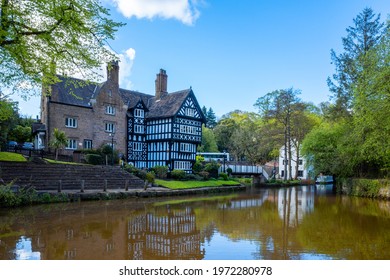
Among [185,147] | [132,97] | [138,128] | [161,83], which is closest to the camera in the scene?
[185,147]

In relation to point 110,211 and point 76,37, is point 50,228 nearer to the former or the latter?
point 110,211

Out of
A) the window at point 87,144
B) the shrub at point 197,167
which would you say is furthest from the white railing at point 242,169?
the window at point 87,144

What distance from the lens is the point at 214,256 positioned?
7.47 m

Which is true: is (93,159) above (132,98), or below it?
below

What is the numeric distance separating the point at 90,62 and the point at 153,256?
1154cm

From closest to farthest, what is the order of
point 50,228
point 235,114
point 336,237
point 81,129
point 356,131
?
point 336,237 → point 50,228 → point 356,131 → point 81,129 → point 235,114

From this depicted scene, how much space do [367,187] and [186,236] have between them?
21.5 meters

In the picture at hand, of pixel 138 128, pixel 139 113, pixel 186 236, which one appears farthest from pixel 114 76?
pixel 186 236

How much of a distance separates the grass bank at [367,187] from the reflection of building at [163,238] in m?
17.3

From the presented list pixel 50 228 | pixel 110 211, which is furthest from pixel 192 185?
pixel 50 228

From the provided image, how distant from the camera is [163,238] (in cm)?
938

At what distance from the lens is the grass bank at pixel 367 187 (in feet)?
78.9

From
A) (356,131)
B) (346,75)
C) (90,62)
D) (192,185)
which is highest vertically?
(346,75)

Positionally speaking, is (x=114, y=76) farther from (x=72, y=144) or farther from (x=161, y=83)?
(x=72, y=144)
